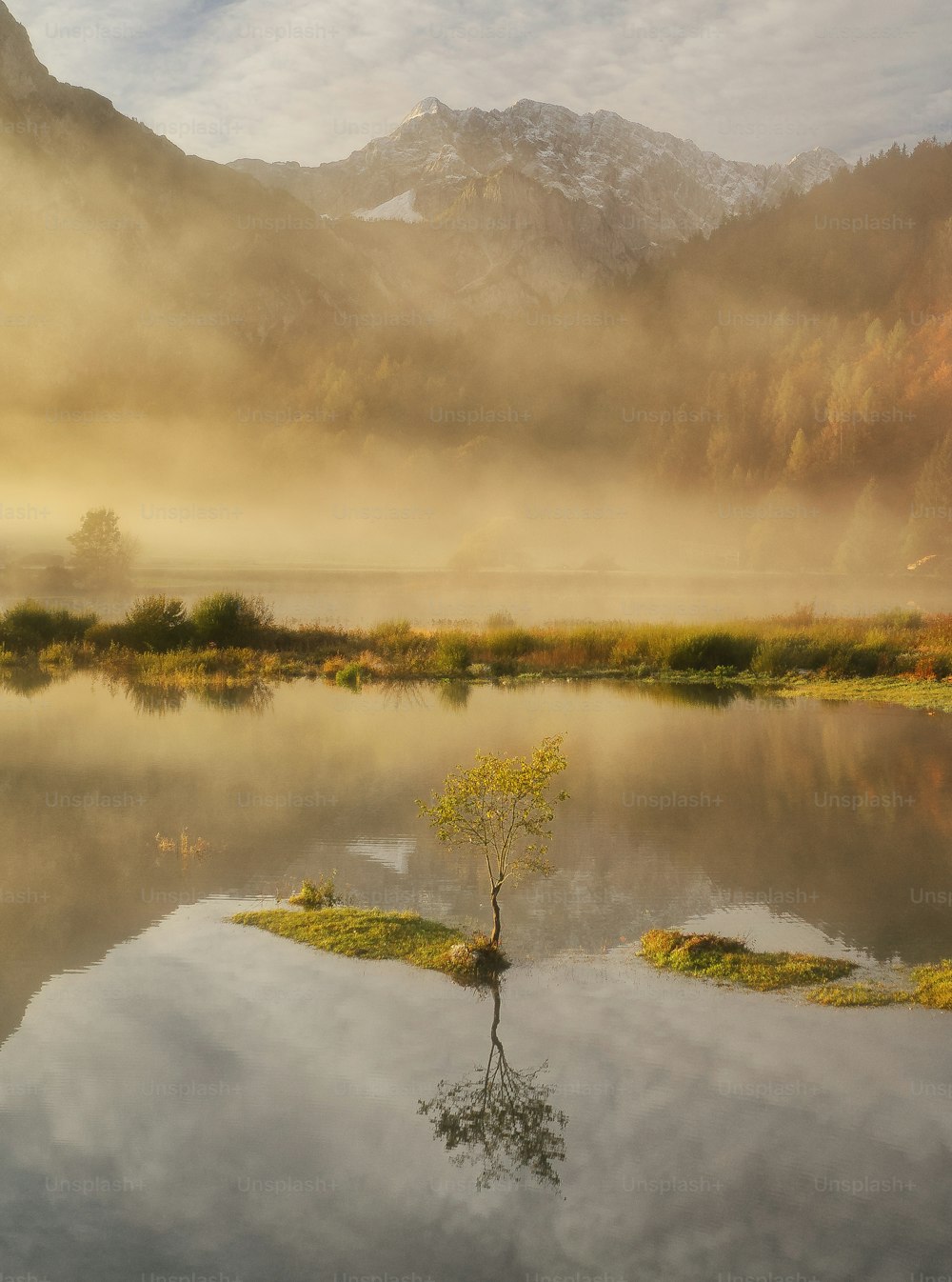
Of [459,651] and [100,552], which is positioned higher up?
[100,552]

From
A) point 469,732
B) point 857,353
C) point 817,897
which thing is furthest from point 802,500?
point 817,897

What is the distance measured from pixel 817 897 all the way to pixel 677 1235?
830 cm

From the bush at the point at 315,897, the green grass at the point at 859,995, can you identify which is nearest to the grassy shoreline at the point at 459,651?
the bush at the point at 315,897

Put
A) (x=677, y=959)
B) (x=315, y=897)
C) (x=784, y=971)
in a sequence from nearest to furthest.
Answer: (x=784, y=971) < (x=677, y=959) < (x=315, y=897)

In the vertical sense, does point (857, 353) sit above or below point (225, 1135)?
above

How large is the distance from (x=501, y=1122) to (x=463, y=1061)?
111 centimetres

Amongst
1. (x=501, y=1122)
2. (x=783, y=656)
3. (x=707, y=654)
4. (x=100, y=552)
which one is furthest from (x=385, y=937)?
(x=100, y=552)

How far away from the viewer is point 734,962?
11930 mm

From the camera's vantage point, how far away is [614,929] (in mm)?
13172

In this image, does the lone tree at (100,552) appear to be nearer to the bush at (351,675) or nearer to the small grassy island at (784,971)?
Result: the bush at (351,675)

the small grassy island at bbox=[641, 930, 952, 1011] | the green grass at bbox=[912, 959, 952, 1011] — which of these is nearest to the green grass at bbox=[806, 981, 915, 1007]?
the small grassy island at bbox=[641, 930, 952, 1011]

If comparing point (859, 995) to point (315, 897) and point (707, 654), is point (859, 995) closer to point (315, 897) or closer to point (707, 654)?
point (315, 897)

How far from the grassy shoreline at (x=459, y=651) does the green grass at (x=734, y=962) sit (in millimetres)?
24086

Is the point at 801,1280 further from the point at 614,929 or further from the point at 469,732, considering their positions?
the point at 469,732
